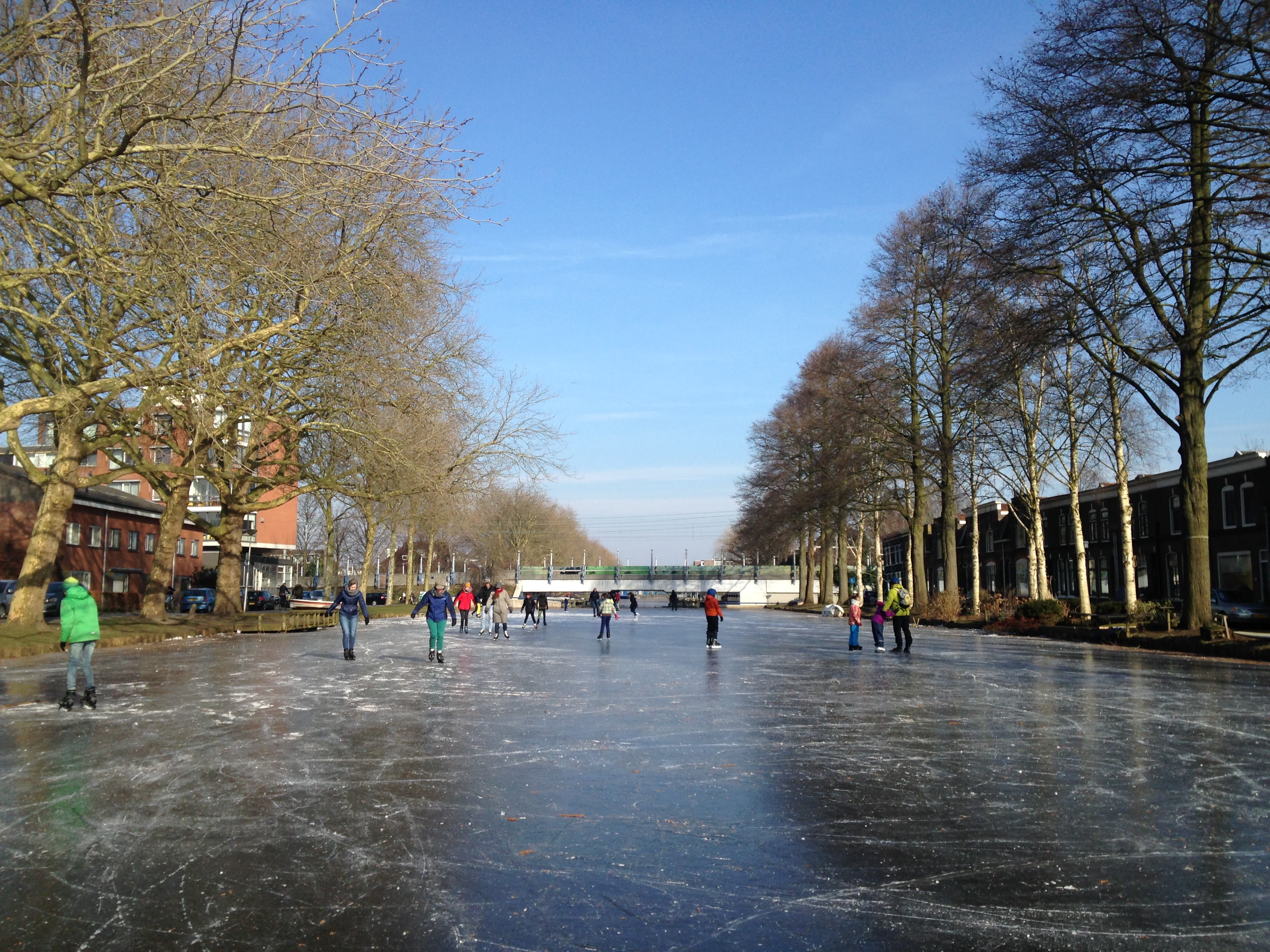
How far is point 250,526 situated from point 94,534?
3822 cm

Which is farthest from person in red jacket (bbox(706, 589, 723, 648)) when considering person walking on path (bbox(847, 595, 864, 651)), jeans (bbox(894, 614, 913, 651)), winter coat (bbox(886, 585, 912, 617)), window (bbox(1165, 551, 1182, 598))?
window (bbox(1165, 551, 1182, 598))

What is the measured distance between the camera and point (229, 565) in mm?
40375

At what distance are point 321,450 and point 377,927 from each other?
1262 inches

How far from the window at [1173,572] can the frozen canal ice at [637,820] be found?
132 feet

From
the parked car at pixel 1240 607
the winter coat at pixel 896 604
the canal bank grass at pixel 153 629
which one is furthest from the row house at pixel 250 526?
the parked car at pixel 1240 607

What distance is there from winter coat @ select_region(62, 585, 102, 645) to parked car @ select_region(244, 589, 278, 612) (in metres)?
52.6

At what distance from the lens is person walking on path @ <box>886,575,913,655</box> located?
24188 millimetres

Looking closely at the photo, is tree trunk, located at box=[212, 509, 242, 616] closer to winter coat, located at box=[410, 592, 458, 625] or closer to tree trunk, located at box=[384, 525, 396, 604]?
winter coat, located at box=[410, 592, 458, 625]

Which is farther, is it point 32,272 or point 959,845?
point 32,272

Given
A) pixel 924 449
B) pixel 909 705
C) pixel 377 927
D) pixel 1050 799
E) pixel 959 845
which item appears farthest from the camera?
pixel 924 449

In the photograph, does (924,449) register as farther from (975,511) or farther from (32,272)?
(32,272)

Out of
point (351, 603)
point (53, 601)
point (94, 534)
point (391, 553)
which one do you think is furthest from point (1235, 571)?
point (94, 534)

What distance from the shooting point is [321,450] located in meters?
35.5

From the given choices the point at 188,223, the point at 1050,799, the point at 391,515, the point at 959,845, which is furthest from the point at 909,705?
the point at 391,515
